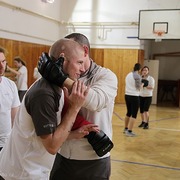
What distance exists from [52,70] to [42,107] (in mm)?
164

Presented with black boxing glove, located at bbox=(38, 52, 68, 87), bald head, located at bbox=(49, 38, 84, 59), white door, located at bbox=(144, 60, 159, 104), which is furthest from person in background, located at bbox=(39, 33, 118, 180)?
white door, located at bbox=(144, 60, 159, 104)

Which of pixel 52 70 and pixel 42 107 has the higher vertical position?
pixel 52 70

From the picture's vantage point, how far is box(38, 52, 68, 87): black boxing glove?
3.97 feet

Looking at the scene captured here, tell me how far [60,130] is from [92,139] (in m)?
0.35

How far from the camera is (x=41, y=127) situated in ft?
3.94

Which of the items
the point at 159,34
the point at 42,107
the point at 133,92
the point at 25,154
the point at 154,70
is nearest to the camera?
the point at 42,107

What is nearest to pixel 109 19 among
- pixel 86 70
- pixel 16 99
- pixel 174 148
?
pixel 174 148

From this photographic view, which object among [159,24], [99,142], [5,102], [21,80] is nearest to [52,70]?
[99,142]

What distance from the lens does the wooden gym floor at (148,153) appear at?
378 centimetres

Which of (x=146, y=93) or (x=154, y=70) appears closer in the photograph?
(x=146, y=93)

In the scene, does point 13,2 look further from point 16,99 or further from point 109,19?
point 16,99

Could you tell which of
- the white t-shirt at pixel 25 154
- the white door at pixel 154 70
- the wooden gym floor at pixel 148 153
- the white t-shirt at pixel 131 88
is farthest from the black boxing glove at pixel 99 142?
the white door at pixel 154 70

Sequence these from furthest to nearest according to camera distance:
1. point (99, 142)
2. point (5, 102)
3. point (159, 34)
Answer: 1. point (159, 34)
2. point (5, 102)
3. point (99, 142)

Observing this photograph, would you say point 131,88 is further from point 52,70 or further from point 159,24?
point 159,24
